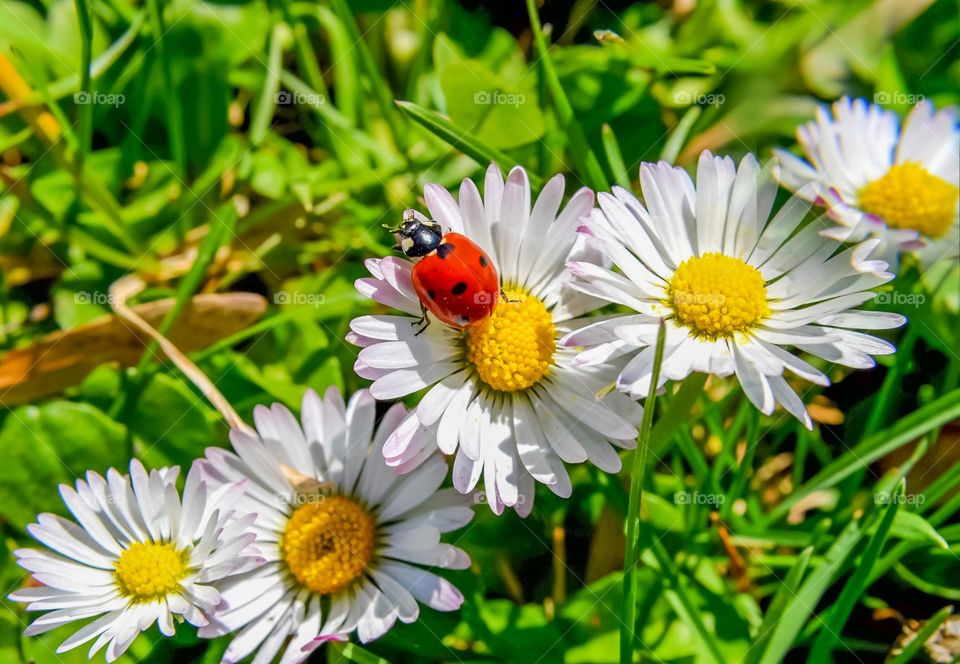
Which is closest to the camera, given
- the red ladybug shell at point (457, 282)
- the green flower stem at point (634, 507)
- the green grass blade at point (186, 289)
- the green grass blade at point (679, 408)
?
the green flower stem at point (634, 507)

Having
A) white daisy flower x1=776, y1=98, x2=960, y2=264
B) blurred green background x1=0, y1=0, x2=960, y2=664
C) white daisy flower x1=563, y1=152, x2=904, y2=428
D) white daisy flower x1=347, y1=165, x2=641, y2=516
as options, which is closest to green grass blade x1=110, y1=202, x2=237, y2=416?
blurred green background x1=0, y1=0, x2=960, y2=664

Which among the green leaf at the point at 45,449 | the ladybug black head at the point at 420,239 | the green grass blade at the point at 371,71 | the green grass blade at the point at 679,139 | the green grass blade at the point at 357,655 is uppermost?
the green grass blade at the point at 679,139

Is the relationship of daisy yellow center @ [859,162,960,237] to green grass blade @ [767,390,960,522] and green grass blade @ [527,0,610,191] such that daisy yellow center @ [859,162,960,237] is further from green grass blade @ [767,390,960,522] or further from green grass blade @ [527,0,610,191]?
green grass blade @ [527,0,610,191]

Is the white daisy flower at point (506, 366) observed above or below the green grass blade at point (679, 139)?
below

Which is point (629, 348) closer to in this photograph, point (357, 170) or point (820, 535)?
point (820, 535)

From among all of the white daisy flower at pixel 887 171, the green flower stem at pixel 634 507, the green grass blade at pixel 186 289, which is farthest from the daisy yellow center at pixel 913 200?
the green grass blade at pixel 186 289

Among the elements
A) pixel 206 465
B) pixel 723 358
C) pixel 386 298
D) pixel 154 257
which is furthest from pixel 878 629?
pixel 154 257

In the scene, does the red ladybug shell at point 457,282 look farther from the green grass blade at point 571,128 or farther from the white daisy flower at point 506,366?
the green grass blade at point 571,128
